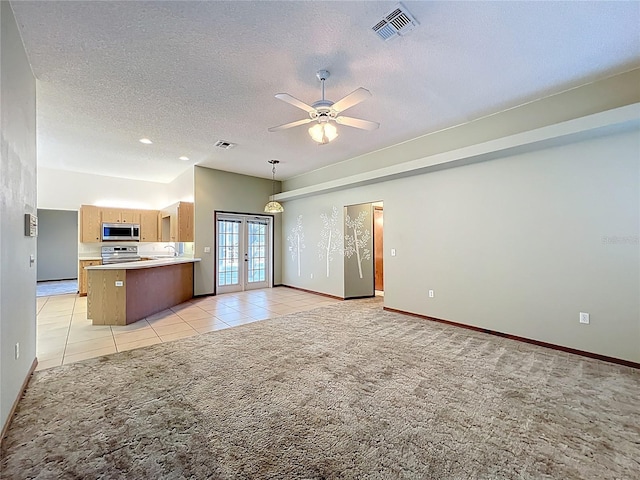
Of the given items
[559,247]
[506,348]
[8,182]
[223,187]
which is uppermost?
[223,187]

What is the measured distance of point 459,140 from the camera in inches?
176

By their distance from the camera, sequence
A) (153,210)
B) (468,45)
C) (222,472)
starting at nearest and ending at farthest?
(222,472), (468,45), (153,210)

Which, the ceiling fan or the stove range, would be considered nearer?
the ceiling fan

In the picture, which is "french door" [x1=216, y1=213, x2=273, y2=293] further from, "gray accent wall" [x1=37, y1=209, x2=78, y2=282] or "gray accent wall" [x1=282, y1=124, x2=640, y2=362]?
"gray accent wall" [x1=37, y1=209, x2=78, y2=282]

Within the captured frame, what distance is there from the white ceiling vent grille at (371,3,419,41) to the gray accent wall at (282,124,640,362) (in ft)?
8.67

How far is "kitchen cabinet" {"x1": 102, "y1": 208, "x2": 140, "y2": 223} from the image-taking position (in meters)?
7.64

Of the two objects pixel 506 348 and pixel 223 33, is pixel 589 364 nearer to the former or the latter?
pixel 506 348

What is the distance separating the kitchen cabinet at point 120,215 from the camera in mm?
7645

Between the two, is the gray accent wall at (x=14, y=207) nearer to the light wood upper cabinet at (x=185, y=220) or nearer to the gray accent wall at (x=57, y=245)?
the light wood upper cabinet at (x=185, y=220)

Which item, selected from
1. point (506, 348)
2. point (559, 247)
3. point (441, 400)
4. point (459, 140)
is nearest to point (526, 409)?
point (441, 400)

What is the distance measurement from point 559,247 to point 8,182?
5597 mm

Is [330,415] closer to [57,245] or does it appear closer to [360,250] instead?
[360,250]

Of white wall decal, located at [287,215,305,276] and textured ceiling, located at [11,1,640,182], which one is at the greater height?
→ textured ceiling, located at [11,1,640,182]

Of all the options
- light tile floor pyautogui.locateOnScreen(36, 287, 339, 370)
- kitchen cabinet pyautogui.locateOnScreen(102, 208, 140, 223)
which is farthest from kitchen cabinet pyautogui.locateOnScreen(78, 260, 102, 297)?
kitchen cabinet pyautogui.locateOnScreen(102, 208, 140, 223)
